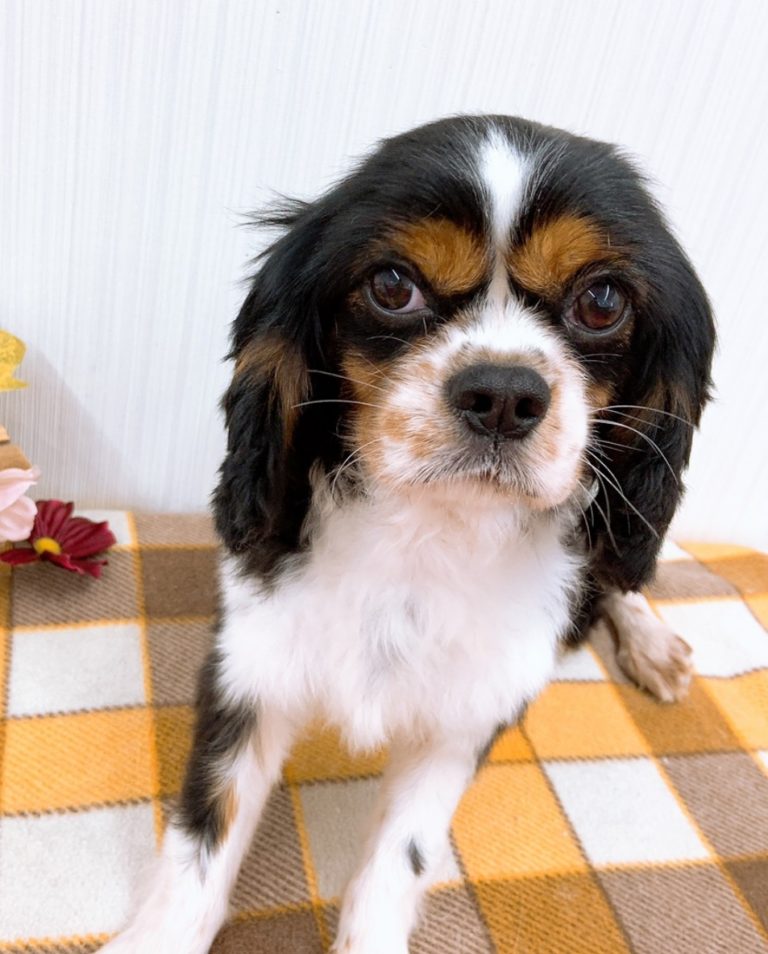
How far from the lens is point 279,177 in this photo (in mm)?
1773

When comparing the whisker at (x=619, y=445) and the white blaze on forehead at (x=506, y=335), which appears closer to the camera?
the white blaze on forehead at (x=506, y=335)

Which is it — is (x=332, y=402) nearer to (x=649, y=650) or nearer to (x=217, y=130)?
(x=217, y=130)

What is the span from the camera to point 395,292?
1062 mm

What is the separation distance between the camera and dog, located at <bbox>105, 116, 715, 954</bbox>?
1017mm

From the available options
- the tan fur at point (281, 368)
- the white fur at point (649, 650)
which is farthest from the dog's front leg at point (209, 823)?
the white fur at point (649, 650)

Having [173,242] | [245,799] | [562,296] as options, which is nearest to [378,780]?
[245,799]

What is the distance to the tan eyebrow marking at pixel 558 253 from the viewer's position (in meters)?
1.02

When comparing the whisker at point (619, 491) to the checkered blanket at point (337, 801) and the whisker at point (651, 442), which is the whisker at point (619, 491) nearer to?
the whisker at point (651, 442)

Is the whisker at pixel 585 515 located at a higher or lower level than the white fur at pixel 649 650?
higher

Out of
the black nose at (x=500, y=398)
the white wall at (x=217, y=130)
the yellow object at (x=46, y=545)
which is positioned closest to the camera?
the black nose at (x=500, y=398)

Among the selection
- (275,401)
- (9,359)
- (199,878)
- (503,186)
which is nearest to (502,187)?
(503,186)

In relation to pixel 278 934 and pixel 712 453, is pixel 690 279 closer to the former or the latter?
pixel 278 934

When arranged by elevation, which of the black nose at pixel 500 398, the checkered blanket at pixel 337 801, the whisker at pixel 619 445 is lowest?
the checkered blanket at pixel 337 801

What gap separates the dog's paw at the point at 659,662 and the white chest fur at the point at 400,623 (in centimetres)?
66
